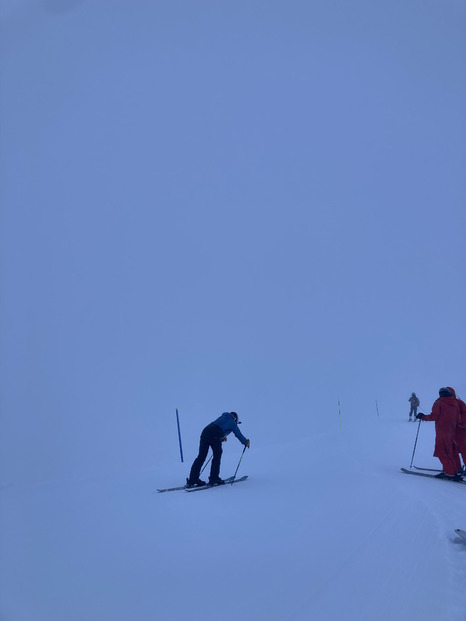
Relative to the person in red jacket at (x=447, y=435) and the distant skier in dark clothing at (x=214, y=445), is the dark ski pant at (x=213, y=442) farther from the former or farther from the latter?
the person in red jacket at (x=447, y=435)

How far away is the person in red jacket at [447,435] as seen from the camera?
894cm

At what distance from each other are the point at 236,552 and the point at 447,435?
5.88 meters

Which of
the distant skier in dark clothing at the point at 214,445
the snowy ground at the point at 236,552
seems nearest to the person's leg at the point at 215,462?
the distant skier in dark clothing at the point at 214,445

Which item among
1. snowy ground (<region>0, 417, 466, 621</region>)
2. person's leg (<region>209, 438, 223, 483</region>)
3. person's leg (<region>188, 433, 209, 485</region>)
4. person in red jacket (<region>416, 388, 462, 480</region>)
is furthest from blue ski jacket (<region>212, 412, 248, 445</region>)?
person in red jacket (<region>416, 388, 462, 480</region>)

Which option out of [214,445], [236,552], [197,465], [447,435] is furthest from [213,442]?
[447,435]

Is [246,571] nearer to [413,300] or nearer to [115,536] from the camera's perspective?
[115,536]

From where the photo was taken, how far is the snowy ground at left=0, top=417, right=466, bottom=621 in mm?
3506

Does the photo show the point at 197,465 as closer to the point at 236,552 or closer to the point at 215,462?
the point at 215,462

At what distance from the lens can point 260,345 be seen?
95250 millimetres

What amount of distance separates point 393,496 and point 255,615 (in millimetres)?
4485

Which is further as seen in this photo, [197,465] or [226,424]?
[226,424]

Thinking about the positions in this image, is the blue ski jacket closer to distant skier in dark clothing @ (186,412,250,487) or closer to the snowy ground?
distant skier in dark clothing @ (186,412,250,487)

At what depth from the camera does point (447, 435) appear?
29.5ft

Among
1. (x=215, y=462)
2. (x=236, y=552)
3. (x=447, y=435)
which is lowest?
(x=236, y=552)
